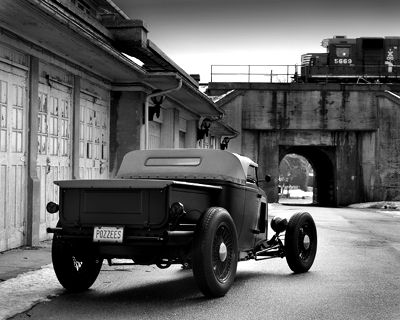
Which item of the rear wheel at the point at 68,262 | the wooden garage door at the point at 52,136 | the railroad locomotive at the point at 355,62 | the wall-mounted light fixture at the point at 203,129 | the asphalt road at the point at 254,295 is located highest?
the railroad locomotive at the point at 355,62

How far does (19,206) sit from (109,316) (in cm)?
532

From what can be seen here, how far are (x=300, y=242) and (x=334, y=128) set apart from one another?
2980cm

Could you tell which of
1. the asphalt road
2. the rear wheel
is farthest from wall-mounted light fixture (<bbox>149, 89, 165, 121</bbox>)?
the rear wheel

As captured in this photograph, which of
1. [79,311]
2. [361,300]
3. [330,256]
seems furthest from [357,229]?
[79,311]

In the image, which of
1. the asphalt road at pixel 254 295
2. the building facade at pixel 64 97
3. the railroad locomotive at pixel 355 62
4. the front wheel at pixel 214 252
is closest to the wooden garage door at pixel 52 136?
the building facade at pixel 64 97

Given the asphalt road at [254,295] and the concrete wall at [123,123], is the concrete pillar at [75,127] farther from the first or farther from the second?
the asphalt road at [254,295]

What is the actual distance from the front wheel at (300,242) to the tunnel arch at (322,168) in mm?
30372

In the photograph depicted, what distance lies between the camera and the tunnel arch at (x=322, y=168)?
3956cm

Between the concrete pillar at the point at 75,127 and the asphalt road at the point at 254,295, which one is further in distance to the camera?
the concrete pillar at the point at 75,127

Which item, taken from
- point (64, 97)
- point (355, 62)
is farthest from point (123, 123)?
point (355, 62)

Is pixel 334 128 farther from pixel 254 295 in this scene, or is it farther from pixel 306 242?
pixel 254 295

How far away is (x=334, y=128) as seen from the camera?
37875 mm

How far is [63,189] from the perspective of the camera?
271 inches

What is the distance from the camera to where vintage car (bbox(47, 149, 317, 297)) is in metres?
6.45
